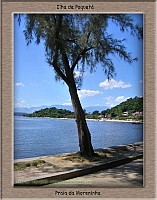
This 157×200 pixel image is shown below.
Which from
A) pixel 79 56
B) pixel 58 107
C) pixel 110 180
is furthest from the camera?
pixel 79 56

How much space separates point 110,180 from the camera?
428cm

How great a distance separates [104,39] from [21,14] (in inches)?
44.1

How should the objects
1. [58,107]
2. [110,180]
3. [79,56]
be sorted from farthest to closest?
[79,56]
[58,107]
[110,180]

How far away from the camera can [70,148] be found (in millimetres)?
4539

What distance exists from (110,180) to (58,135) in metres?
0.89

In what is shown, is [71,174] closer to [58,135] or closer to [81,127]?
[58,135]

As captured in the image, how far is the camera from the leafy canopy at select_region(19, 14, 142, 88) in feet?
14.3

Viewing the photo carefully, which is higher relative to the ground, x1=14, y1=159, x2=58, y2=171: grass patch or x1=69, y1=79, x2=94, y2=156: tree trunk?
x1=69, y1=79, x2=94, y2=156: tree trunk

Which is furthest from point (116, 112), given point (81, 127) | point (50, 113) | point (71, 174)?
point (71, 174)

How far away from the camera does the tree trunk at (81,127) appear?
446 centimetres

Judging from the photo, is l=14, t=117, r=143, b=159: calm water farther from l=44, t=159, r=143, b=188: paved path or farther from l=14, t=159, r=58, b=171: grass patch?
l=44, t=159, r=143, b=188: paved path

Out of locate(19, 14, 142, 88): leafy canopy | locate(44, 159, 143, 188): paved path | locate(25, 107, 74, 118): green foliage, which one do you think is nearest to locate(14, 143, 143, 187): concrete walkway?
locate(44, 159, 143, 188): paved path

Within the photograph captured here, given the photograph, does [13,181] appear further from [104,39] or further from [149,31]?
[149,31]

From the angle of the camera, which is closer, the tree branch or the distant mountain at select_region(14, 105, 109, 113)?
the distant mountain at select_region(14, 105, 109, 113)
